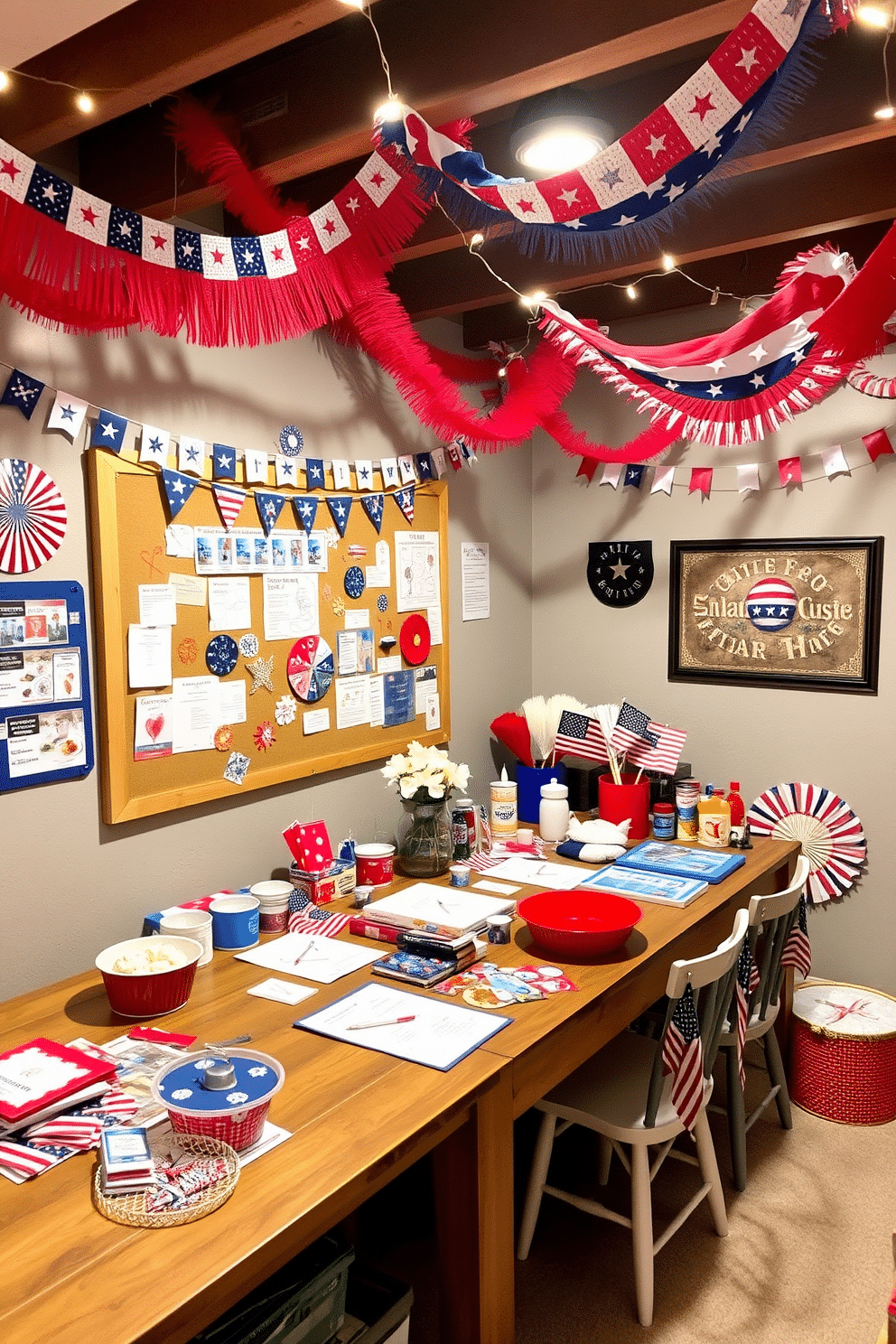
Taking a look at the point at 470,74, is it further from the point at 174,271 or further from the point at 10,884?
the point at 10,884

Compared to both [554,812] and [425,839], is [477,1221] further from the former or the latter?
[554,812]

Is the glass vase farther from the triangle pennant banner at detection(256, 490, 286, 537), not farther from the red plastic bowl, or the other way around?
the triangle pennant banner at detection(256, 490, 286, 537)

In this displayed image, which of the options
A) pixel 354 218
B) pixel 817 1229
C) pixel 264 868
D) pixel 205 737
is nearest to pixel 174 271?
pixel 354 218

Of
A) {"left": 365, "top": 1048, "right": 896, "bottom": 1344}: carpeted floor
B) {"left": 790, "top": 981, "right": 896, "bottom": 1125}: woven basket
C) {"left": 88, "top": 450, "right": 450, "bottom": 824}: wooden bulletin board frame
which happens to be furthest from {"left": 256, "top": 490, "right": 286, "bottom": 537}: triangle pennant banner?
{"left": 790, "top": 981, "right": 896, "bottom": 1125}: woven basket

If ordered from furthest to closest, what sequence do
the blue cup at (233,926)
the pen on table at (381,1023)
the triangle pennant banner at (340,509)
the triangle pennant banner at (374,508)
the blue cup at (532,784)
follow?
the blue cup at (532,784)
the triangle pennant banner at (374,508)
the triangle pennant banner at (340,509)
the blue cup at (233,926)
the pen on table at (381,1023)

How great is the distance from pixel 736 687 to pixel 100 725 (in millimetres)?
2096

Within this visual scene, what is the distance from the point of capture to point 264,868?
2.50 meters

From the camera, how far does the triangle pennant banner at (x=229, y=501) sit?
7.43 feet

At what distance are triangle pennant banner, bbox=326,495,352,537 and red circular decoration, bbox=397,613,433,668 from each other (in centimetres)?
42

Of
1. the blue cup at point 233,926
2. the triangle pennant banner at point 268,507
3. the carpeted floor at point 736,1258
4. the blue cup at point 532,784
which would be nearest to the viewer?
the carpeted floor at point 736,1258

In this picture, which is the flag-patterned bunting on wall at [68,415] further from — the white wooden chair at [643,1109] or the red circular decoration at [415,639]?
the white wooden chair at [643,1109]

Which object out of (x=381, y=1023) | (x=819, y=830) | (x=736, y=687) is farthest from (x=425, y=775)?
(x=819, y=830)

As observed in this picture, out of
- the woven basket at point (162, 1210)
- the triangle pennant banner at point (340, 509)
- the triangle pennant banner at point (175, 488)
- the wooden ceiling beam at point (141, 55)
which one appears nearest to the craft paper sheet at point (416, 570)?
the triangle pennant banner at point (340, 509)

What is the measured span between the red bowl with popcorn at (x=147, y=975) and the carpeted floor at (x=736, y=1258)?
34.6 inches
